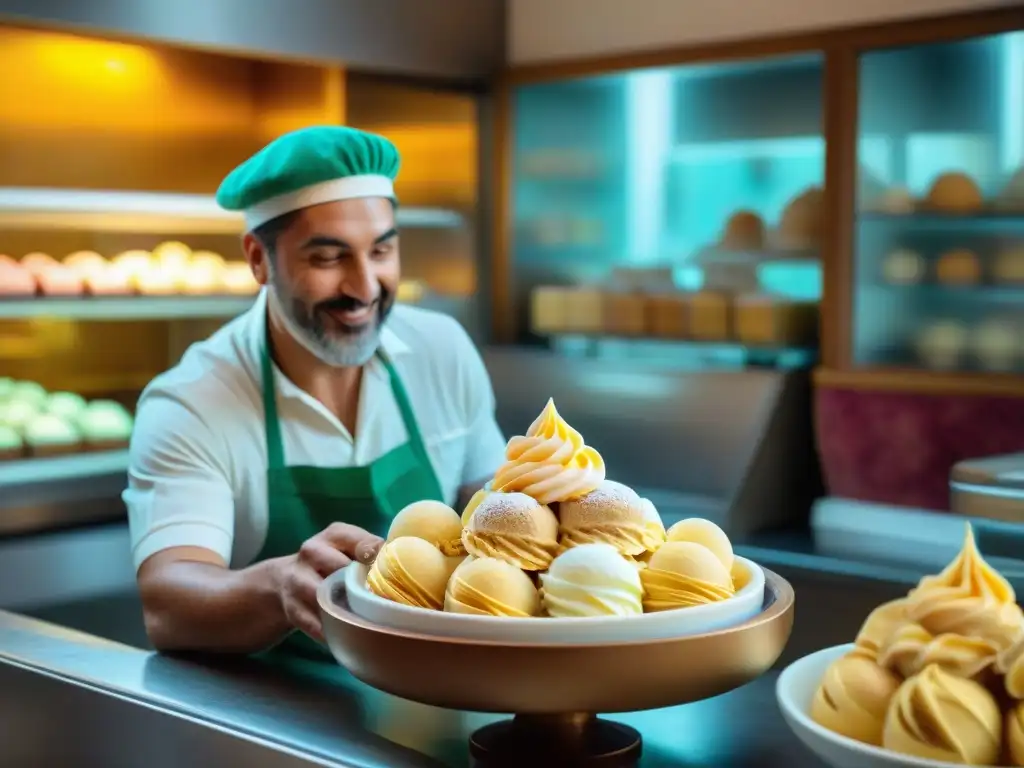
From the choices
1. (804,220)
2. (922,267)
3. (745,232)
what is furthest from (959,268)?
(745,232)

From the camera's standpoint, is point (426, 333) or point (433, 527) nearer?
point (433, 527)

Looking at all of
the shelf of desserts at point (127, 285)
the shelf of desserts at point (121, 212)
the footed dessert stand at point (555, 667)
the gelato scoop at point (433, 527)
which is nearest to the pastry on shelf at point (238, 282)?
the shelf of desserts at point (127, 285)

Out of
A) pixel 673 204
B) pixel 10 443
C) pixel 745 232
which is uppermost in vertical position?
pixel 673 204

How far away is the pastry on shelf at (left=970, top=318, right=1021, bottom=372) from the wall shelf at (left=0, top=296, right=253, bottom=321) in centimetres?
204

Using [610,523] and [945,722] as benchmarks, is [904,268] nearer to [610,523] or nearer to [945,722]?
[610,523]

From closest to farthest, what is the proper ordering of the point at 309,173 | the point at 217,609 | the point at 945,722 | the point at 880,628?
1. the point at 945,722
2. the point at 880,628
3. the point at 217,609
4. the point at 309,173

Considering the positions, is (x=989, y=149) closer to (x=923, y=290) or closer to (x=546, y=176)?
(x=923, y=290)

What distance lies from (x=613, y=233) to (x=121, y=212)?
5.19 feet

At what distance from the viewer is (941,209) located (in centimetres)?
348

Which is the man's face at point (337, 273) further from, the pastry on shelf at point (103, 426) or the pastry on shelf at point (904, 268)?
the pastry on shelf at point (904, 268)

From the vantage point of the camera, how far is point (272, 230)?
6.49ft

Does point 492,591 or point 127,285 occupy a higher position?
point 127,285

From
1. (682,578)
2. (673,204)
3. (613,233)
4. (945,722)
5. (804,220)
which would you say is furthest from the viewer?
(613,233)

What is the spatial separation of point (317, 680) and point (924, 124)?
2.66 m
